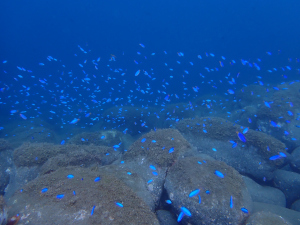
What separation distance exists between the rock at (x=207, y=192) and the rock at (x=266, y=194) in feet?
6.22

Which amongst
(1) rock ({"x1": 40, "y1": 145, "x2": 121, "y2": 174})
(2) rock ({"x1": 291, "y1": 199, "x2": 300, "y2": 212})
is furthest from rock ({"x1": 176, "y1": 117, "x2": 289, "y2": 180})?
(1) rock ({"x1": 40, "y1": 145, "x2": 121, "y2": 174})

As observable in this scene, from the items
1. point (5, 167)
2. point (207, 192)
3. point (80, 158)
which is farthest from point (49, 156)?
point (207, 192)

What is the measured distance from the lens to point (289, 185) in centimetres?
677

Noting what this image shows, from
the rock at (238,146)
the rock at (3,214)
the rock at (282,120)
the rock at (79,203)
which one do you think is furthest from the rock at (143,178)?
the rock at (282,120)

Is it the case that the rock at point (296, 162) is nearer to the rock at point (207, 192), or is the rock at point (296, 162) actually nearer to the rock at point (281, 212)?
the rock at point (281, 212)

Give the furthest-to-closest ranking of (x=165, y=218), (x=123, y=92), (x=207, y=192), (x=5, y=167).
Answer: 1. (x=123, y=92)
2. (x=5, y=167)
3. (x=165, y=218)
4. (x=207, y=192)

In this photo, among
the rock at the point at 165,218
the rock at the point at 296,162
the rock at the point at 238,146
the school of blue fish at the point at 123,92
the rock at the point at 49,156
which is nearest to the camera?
the rock at the point at 165,218

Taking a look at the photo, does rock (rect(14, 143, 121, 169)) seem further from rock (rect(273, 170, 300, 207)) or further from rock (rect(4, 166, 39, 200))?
rock (rect(273, 170, 300, 207))

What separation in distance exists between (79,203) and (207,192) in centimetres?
339

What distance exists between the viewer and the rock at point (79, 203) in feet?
11.1

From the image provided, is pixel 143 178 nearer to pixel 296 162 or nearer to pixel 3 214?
pixel 3 214

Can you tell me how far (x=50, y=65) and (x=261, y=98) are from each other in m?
103

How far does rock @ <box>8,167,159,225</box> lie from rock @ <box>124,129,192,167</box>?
2190 mm

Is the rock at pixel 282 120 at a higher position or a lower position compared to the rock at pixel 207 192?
higher
